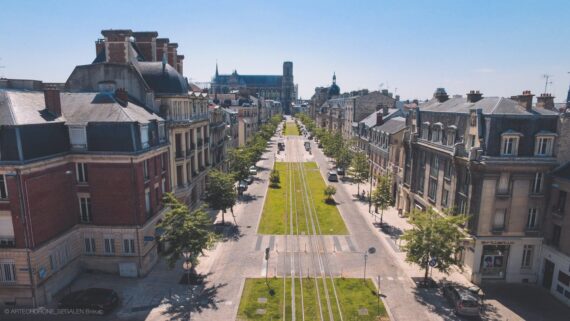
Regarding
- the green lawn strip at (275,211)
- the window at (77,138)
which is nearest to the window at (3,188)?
the window at (77,138)

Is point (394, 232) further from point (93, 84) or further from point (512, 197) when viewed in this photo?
point (93, 84)

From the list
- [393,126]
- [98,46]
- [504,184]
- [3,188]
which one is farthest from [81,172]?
[393,126]

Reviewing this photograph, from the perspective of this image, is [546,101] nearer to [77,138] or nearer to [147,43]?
[77,138]

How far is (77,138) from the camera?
101ft

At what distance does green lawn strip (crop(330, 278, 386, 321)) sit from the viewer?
26692mm

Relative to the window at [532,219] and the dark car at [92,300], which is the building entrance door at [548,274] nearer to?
the window at [532,219]

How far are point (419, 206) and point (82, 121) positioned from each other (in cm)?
3903

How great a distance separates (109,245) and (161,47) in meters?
29.1

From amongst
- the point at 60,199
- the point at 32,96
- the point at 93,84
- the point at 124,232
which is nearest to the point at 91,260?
the point at 124,232

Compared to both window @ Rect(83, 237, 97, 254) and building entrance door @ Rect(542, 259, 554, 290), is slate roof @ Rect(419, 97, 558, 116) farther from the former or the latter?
window @ Rect(83, 237, 97, 254)

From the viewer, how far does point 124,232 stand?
31922 mm

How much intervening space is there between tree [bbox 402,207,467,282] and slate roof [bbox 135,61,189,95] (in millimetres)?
31725

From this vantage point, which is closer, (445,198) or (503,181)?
(503,181)

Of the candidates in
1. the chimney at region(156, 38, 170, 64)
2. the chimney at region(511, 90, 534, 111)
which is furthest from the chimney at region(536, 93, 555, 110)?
the chimney at region(156, 38, 170, 64)
